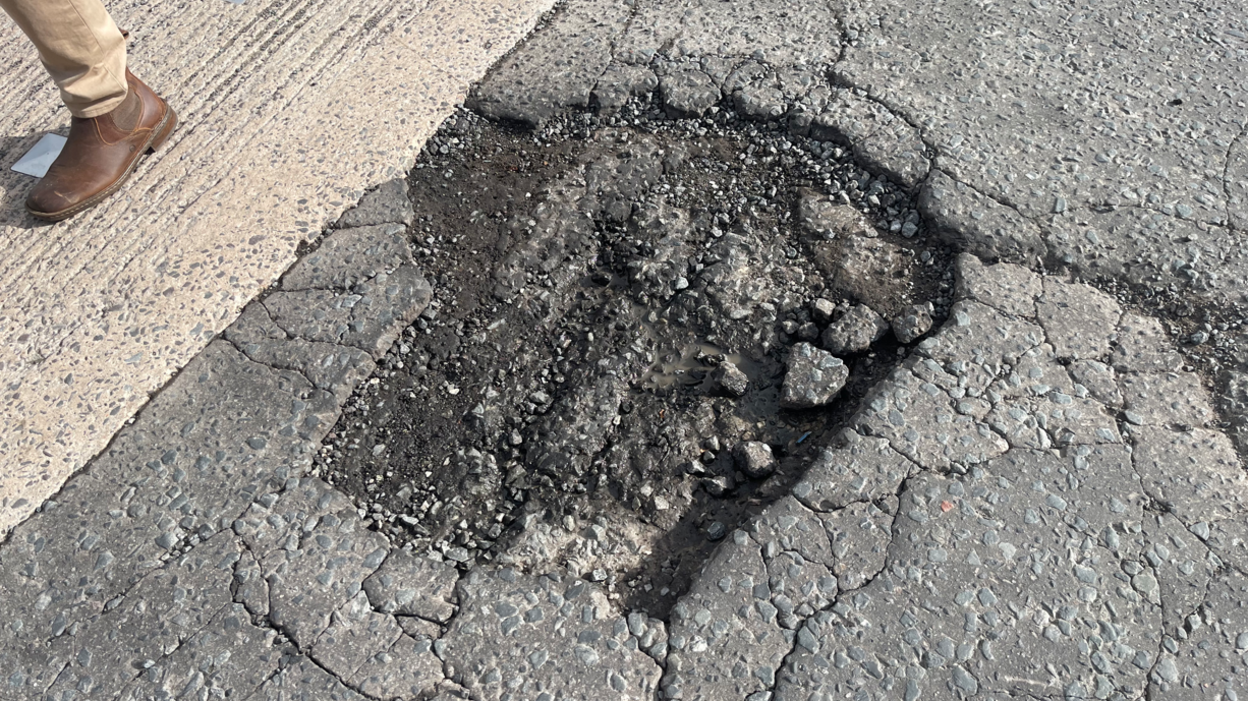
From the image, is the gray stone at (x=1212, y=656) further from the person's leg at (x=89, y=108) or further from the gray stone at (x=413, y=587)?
the person's leg at (x=89, y=108)

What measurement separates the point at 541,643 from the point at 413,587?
332 mm

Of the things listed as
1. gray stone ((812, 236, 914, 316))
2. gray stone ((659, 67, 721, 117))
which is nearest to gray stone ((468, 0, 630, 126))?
gray stone ((659, 67, 721, 117))

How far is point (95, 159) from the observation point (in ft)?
9.17

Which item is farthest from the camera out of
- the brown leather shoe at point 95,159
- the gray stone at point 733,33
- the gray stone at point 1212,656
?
the gray stone at point 733,33

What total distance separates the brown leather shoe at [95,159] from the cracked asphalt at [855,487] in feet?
2.51

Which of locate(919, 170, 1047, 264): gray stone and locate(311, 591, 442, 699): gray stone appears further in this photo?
locate(919, 170, 1047, 264): gray stone

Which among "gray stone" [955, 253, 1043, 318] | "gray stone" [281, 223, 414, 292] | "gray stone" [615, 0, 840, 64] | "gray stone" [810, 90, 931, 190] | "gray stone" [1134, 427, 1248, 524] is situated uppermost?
"gray stone" [615, 0, 840, 64]

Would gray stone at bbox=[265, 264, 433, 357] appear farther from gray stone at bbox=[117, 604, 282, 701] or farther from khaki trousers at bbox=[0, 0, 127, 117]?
khaki trousers at bbox=[0, 0, 127, 117]

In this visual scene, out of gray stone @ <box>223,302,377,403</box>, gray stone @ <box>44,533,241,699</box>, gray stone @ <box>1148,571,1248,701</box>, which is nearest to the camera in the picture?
gray stone @ <box>1148,571,1248,701</box>

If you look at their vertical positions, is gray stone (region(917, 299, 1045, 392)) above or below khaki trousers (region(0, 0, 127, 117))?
below

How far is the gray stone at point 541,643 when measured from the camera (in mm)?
1835

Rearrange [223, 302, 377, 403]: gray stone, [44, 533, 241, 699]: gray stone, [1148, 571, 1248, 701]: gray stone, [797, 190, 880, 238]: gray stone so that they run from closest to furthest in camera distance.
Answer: [1148, 571, 1248, 701]: gray stone → [44, 533, 241, 699]: gray stone → [223, 302, 377, 403]: gray stone → [797, 190, 880, 238]: gray stone

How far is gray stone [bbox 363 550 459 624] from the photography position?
1.96 metres

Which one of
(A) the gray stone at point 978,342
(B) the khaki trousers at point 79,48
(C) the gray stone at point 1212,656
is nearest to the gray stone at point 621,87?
(A) the gray stone at point 978,342
